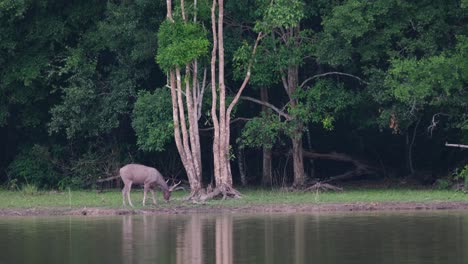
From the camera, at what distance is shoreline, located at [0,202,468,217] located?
26.0 m

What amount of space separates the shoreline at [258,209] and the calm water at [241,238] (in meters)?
1.01

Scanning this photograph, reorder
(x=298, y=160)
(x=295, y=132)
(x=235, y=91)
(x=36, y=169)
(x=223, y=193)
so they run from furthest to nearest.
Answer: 1. (x=36, y=169)
2. (x=235, y=91)
3. (x=298, y=160)
4. (x=295, y=132)
5. (x=223, y=193)

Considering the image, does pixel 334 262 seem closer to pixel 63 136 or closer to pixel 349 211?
pixel 349 211

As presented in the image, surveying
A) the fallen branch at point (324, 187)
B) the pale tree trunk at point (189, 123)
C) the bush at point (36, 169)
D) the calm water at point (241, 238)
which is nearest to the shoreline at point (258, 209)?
the calm water at point (241, 238)

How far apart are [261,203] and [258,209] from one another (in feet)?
3.36

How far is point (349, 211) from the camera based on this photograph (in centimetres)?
2573

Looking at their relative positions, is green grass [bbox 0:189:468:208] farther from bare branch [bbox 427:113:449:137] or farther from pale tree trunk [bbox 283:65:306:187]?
bare branch [bbox 427:113:449:137]

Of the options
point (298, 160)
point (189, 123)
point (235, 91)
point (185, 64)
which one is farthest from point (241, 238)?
point (235, 91)

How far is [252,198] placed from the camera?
2895 centimetres

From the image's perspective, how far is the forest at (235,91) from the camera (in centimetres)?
2975

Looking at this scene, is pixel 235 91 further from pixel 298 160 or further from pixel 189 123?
pixel 189 123

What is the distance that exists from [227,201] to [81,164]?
8.69 m

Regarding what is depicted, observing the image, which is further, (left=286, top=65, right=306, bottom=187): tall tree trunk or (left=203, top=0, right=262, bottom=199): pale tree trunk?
(left=286, top=65, right=306, bottom=187): tall tree trunk

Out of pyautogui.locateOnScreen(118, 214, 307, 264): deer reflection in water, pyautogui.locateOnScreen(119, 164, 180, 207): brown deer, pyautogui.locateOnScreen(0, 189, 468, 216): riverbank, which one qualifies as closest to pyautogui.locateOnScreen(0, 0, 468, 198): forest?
pyautogui.locateOnScreen(119, 164, 180, 207): brown deer
